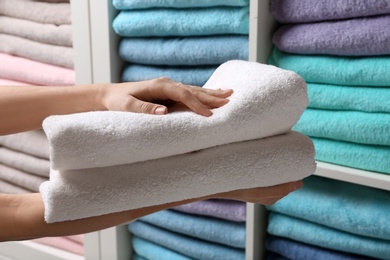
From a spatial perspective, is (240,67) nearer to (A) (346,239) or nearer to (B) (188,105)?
(B) (188,105)

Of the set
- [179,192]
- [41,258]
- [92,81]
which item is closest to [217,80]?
[179,192]

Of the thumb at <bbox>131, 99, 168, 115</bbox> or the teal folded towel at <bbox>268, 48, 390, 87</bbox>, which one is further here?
the teal folded towel at <bbox>268, 48, 390, 87</bbox>

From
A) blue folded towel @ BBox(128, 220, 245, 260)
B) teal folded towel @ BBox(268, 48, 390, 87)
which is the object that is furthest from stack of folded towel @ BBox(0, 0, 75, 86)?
teal folded towel @ BBox(268, 48, 390, 87)

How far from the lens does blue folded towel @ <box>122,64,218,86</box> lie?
37.8 inches

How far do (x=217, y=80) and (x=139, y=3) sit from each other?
37 centimetres

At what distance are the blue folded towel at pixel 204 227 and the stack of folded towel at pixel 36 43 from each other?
13.3 inches

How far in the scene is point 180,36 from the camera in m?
0.98

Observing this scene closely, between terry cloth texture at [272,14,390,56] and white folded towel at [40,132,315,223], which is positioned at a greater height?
terry cloth texture at [272,14,390,56]

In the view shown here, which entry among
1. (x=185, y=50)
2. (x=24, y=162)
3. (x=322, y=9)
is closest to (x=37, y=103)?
(x=185, y=50)

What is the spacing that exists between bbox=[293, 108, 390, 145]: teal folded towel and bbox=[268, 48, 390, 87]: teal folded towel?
0.05 m

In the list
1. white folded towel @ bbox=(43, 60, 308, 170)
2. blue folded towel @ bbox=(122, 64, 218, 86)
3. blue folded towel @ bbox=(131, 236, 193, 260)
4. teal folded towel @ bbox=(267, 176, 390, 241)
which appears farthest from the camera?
blue folded towel @ bbox=(131, 236, 193, 260)

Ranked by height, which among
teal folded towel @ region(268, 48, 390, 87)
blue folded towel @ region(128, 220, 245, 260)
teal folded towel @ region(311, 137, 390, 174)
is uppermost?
teal folded towel @ region(268, 48, 390, 87)

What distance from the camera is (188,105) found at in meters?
0.60

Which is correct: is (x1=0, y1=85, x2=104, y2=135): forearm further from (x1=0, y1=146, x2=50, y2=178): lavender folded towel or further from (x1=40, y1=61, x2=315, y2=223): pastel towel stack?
(x1=0, y1=146, x2=50, y2=178): lavender folded towel
